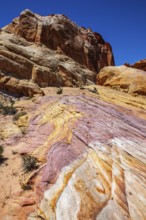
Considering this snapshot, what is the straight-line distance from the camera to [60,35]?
1374 inches

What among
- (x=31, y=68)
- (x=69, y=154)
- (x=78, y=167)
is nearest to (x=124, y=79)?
(x=31, y=68)

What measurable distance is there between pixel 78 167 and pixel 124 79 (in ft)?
58.2

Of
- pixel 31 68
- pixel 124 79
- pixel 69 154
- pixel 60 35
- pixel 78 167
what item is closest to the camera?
pixel 78 167

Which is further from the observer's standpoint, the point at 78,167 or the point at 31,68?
the point at 31,68

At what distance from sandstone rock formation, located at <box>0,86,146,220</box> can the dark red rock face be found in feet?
75.0

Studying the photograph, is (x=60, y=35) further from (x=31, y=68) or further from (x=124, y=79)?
(x=124, y=79)

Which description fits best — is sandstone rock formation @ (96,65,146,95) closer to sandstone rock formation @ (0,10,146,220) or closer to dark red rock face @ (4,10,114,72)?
sandstone rock formation @ (0,10,146,220)

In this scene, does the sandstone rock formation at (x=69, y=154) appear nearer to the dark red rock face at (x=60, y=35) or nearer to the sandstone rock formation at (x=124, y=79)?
the sandstone rock formation at (x=124, y=79)

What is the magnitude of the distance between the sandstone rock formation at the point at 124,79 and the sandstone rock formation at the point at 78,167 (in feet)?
30.2

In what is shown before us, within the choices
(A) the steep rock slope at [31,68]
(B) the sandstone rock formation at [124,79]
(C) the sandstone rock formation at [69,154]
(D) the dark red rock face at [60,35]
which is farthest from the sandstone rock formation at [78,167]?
(D) the dark red rock face at [60,35]

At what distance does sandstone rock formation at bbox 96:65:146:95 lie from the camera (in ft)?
72.4

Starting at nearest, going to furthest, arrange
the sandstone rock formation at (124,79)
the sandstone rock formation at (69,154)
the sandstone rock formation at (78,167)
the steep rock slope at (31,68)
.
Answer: the sandstone rock formation at (78,167)
the sandstone rock formation at (69,154)
the steep rock slope at (31,68)
the sandstone rock formation at (124,79)

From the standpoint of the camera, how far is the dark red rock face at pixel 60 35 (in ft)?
108

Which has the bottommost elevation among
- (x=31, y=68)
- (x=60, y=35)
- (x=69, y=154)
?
(x=69, y=154)
